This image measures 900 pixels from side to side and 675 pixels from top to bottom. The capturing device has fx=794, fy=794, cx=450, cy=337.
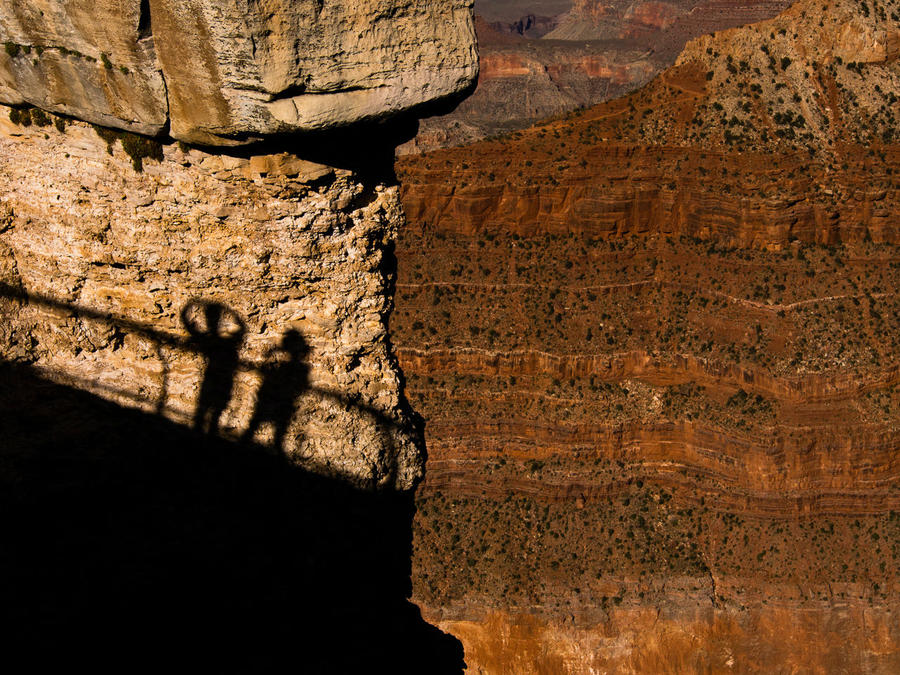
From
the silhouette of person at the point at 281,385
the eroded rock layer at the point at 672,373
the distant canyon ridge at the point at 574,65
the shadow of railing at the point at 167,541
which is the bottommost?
the shadow of railing at the point at 167,541

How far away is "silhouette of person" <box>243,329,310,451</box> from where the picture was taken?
8039 mm

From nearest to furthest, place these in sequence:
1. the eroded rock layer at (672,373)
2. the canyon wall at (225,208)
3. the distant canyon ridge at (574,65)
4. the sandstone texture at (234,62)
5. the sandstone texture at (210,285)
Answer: the sandstone texture at (234,62)
the canyon wall at (225,208)
the sandstone texture at (210,285)
the eroded rock layer at (672,373)
the distant canyon ridge at (574,65)

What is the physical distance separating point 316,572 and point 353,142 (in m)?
4.44

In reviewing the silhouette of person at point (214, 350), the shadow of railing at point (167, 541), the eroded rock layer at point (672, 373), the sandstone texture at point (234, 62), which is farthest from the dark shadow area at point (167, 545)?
the eroded rock layer at point (672, 373)

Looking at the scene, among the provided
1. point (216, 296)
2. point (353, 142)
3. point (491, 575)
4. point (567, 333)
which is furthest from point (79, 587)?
point (567, 333)

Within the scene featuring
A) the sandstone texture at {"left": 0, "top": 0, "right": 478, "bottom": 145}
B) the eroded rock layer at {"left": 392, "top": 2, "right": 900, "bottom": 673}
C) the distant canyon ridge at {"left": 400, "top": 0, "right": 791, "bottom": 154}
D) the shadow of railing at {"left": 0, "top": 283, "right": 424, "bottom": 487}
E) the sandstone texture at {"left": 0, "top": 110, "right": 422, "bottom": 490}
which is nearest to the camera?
the sandstone texture at {"left": 0, "top": 0, "right": 478, "bottom": 145}

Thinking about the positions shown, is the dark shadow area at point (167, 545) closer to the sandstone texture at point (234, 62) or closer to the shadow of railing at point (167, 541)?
the shadow of railing at point (167, 541)

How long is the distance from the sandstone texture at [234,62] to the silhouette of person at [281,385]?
218 cm

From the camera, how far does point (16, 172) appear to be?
24.5 ft

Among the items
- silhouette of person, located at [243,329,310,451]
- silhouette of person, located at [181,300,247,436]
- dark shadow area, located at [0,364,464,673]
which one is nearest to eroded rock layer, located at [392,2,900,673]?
dark shadow area, located at [0,364,464,673]

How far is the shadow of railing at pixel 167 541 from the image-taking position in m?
7.64

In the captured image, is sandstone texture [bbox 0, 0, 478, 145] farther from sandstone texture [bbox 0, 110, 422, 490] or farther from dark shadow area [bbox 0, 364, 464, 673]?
dark shadow area [bbox 0, 364, 464, 673]

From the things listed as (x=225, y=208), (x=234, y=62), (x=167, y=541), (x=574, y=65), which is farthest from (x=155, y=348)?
(x=574, y=65)

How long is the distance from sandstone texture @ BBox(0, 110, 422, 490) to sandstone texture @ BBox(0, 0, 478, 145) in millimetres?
514
